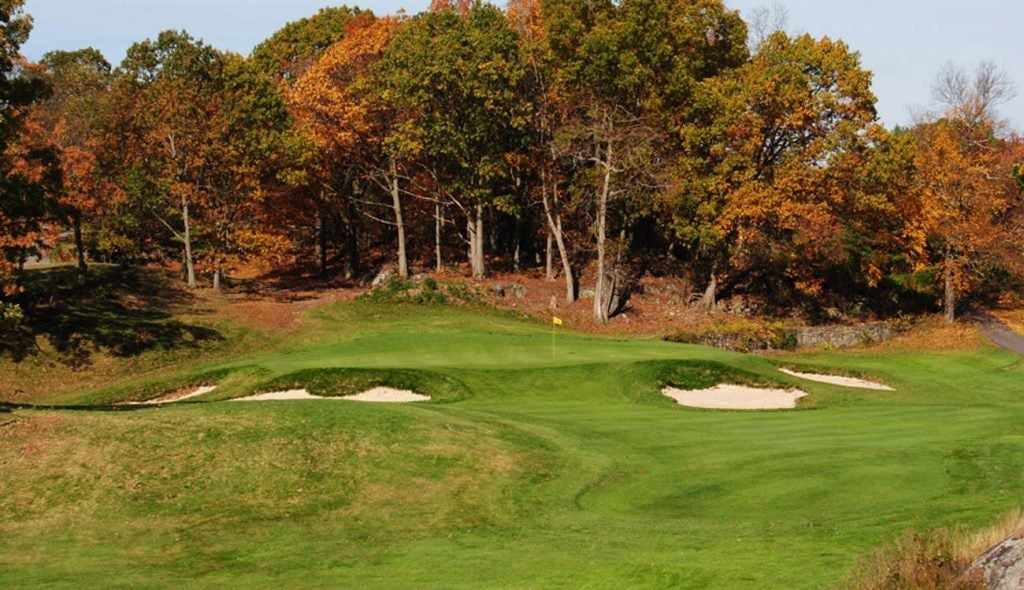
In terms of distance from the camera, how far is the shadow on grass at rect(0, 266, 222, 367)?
143 ft

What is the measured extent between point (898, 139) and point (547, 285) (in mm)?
23081

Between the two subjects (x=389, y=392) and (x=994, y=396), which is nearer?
(x=389, y=392)

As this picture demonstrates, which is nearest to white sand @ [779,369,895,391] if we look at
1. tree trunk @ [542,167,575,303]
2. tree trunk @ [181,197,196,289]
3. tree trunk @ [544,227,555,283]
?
tree trunk @ [542,167,575,303]

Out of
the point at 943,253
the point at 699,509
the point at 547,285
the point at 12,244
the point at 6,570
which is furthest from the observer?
the point at 547,285

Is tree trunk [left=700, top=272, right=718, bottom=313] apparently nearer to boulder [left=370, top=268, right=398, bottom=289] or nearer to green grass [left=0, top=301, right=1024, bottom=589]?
boulder [left=370, top=268, right=398, bottom=289]

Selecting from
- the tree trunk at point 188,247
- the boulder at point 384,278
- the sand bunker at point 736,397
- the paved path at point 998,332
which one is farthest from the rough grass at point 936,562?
the tree trunk at point 188,247

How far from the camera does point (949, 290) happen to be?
57812 mm

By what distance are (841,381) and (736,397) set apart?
23.7ft

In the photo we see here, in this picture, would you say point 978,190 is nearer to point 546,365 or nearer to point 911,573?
point 546,365

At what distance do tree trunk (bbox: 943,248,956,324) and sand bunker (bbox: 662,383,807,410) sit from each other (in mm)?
26832

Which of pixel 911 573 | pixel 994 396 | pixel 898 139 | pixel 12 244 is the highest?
pixel 898 139

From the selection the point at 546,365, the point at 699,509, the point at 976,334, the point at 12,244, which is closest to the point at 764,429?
the point at 699,509

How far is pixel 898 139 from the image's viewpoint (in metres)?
54.8

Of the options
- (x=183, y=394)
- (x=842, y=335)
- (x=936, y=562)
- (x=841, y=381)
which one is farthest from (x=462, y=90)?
(x=936, y=562)
